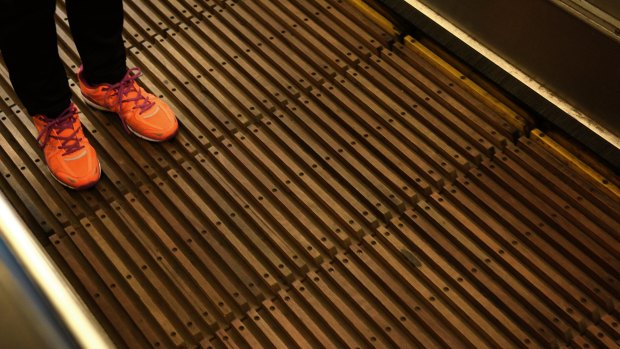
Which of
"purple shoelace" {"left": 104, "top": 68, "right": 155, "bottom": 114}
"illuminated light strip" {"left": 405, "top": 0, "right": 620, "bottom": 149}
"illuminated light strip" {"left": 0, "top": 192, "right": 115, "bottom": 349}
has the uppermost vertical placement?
"illuminated light strip" {"left": 0, "top": 192, "right": 115, "bottom": 349}

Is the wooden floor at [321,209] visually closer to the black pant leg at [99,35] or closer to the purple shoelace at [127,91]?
the purple shoelace at [127,91]

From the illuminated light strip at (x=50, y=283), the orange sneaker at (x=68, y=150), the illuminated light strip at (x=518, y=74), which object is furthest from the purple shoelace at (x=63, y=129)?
the illuminated light strip at (x=50, y=283)

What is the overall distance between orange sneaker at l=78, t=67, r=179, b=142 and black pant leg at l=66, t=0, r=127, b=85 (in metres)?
0.07

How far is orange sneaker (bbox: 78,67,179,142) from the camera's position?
298cm

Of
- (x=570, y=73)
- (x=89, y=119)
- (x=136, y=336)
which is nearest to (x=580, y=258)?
(x=570, y=73)

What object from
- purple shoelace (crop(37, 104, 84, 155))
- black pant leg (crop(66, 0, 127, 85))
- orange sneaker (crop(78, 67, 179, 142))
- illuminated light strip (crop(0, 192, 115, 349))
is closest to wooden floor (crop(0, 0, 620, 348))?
orange sneaker (crop(78, 67, 179, 142))

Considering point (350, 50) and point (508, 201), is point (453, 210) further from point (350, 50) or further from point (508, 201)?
point (350, 50)

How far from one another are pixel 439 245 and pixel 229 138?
1.00 metres

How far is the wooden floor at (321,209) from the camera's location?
2594mm

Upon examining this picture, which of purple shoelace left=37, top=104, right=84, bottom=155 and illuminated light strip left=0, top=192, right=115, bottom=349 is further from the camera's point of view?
purple shoelace left=37, top=104, right=84, bottom=155

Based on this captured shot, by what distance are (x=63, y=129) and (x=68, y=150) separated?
84 mm

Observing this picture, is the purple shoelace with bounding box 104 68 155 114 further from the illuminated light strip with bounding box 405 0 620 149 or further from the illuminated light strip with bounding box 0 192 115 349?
the illuminated light strip with bounding box 0 192 115 349

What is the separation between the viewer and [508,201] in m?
2.91

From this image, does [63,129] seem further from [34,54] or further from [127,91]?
[34,54]
